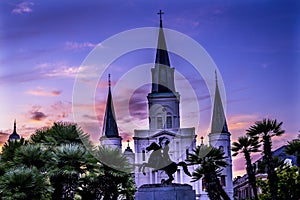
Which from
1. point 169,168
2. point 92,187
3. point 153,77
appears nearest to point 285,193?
point 92,187

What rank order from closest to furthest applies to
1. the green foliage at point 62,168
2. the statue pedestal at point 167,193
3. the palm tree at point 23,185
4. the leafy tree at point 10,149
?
the statue pedestal at point 167,193 → the palm tree at point 23,185 → the green foliage at point 62,168 → the leafy tree at point 10,149

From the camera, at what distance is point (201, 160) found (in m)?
25.5

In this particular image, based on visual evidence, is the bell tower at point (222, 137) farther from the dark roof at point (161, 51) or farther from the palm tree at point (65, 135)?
the palm tree at point (65, 135)

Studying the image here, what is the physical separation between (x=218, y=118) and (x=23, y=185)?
57.2 meters

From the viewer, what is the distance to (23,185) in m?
20.4

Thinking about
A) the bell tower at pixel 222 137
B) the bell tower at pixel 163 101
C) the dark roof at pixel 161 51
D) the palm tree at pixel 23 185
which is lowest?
the palm tree at pixel 23 185

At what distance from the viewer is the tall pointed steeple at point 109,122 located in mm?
75250

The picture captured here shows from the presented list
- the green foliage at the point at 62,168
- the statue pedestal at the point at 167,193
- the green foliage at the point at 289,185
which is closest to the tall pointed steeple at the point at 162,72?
the green foliage at the point at 289,185

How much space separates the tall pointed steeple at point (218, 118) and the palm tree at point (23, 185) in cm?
5438

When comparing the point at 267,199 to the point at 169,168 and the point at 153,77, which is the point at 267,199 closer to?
the point at 169,168

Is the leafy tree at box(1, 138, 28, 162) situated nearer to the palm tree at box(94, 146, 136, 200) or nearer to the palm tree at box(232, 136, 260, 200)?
the palm tree at box(94, 146, 136, 200)

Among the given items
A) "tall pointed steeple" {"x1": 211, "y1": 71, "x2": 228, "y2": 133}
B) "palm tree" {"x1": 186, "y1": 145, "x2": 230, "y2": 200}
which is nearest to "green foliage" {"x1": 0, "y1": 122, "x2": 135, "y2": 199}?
"palm tree" {"x1": 186, "y1": 145, "x2": 230, "y2": 200}

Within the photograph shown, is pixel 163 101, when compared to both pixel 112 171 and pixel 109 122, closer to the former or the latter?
pixel 109 122

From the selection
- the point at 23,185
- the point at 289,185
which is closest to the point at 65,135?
the point at 23,185
